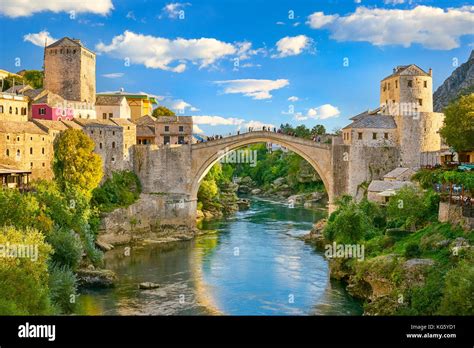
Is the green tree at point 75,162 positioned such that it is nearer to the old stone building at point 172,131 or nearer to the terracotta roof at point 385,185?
the old stone building at point 172,131

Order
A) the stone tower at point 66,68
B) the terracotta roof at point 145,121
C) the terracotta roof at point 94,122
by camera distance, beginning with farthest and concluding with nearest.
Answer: the terracotta roof at point 145,121
the stone tower at point 66,68
the terracotta roof at point 94,122

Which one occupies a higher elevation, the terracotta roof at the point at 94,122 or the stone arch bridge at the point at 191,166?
the terracotta roof at the point at 94,122

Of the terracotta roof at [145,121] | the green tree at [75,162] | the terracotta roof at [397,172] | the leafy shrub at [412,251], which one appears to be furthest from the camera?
the terracotta roof at [145,121]

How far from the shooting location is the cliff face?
46.4 metres

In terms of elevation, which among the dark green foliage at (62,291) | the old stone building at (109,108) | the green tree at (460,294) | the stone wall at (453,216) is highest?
the old stone building at (109,108)

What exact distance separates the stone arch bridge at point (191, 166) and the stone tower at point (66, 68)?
6089 mm

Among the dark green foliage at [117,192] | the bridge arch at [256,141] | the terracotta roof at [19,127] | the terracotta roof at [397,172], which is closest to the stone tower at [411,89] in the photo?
the terracotta roof at [397,172]

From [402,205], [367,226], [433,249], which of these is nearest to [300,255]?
[367,226]

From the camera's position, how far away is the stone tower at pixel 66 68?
3266cm

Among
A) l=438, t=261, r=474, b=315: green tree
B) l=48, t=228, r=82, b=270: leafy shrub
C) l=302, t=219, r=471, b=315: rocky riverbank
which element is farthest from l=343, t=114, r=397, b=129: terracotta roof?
l=438, t=261, r=474, b=315: green tree

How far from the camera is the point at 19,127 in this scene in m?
25.0

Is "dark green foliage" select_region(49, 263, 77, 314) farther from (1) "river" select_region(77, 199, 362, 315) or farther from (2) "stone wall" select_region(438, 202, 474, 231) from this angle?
(2) "stone wall" select_region(438, 202, 474, 231)

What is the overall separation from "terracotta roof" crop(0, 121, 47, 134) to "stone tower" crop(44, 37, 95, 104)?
7115 millimetres
